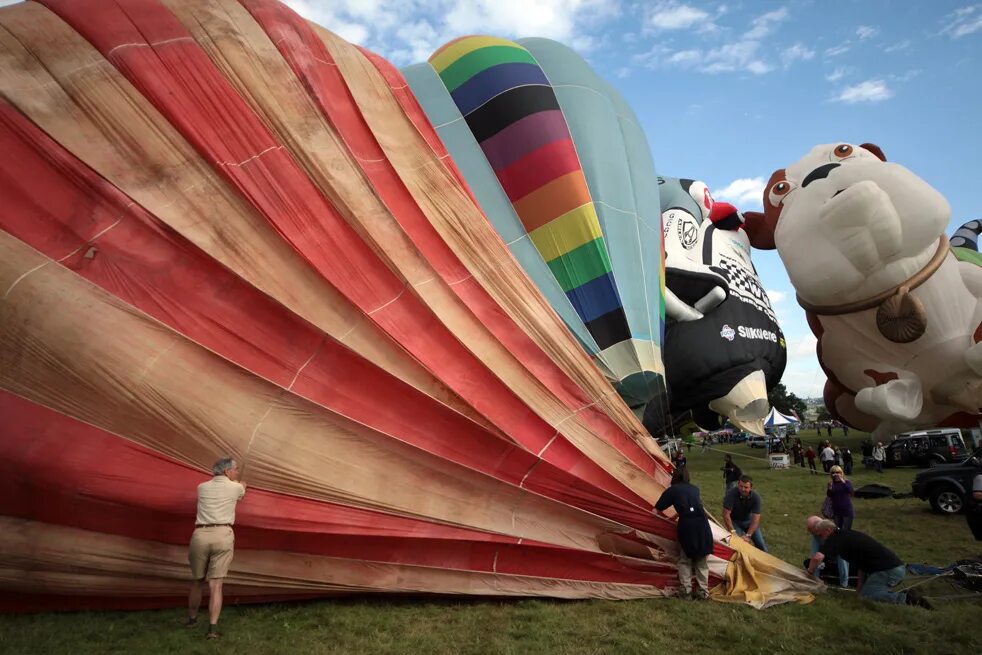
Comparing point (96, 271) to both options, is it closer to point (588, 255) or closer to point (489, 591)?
point (489, 591)

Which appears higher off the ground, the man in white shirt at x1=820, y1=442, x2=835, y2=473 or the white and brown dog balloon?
the white and brown dog balloon

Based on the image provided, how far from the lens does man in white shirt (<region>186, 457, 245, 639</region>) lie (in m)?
3.35

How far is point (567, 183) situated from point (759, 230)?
7.88 m

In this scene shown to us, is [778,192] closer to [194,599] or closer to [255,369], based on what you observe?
[255,369]

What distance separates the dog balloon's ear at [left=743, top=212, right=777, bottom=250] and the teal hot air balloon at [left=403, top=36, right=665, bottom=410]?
578 cm

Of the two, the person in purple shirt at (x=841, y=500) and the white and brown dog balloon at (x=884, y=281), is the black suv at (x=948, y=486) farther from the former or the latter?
the person in purple shirt at (x=841, y=500)

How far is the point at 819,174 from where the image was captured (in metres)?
11.2

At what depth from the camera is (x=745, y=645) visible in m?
3.44

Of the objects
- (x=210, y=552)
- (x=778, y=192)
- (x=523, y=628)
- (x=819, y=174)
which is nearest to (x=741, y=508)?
(x=523, y=628)

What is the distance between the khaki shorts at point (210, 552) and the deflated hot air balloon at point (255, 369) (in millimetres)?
361

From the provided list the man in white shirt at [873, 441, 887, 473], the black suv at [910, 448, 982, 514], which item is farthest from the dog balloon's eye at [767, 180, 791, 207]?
the man in white shirt at [873, 441, 887, 473]

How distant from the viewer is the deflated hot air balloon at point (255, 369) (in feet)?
11.9

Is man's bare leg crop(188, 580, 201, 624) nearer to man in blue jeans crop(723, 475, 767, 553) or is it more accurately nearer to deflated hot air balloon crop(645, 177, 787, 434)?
man in blue jeans crop(723, 475, 767, 553)

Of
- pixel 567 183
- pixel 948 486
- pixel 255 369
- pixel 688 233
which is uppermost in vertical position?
pixel 688 233
